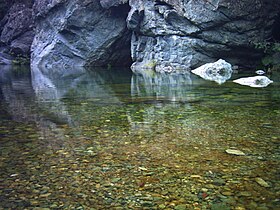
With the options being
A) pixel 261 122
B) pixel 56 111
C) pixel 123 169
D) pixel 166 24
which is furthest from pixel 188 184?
pixel 166 24

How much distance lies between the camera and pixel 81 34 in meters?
24.1

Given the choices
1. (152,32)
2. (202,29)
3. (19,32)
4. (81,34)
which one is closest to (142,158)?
(202,29)

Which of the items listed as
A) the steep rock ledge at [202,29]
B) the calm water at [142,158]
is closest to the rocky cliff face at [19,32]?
the steep rock ledge at [202,29]

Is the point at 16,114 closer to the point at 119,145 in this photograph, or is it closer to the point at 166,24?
the point at 119,145

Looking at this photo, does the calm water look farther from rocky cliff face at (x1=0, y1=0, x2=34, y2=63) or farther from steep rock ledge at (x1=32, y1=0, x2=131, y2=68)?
rocky cliff face at (x1=0, y1=0, x2=34, y2=63)

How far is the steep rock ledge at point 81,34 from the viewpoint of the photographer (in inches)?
912

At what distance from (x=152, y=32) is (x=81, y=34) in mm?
7547

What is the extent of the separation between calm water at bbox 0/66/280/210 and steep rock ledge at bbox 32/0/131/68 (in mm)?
17743

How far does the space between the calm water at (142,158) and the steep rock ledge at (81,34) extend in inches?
699

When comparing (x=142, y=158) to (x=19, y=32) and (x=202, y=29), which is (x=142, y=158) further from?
(x=19, y=32)

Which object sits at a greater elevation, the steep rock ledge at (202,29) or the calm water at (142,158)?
the steep rock ledge at (202,29)

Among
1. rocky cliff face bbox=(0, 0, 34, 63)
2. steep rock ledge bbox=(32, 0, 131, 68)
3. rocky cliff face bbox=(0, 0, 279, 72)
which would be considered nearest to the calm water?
rocky cliff face bbox=(0, 0, 279, 72)

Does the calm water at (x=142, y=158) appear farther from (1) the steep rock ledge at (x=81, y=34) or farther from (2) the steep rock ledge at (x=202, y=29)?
(1) the steep rock ledge at (x=81, y=34)

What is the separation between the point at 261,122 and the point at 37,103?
438 centimetres
